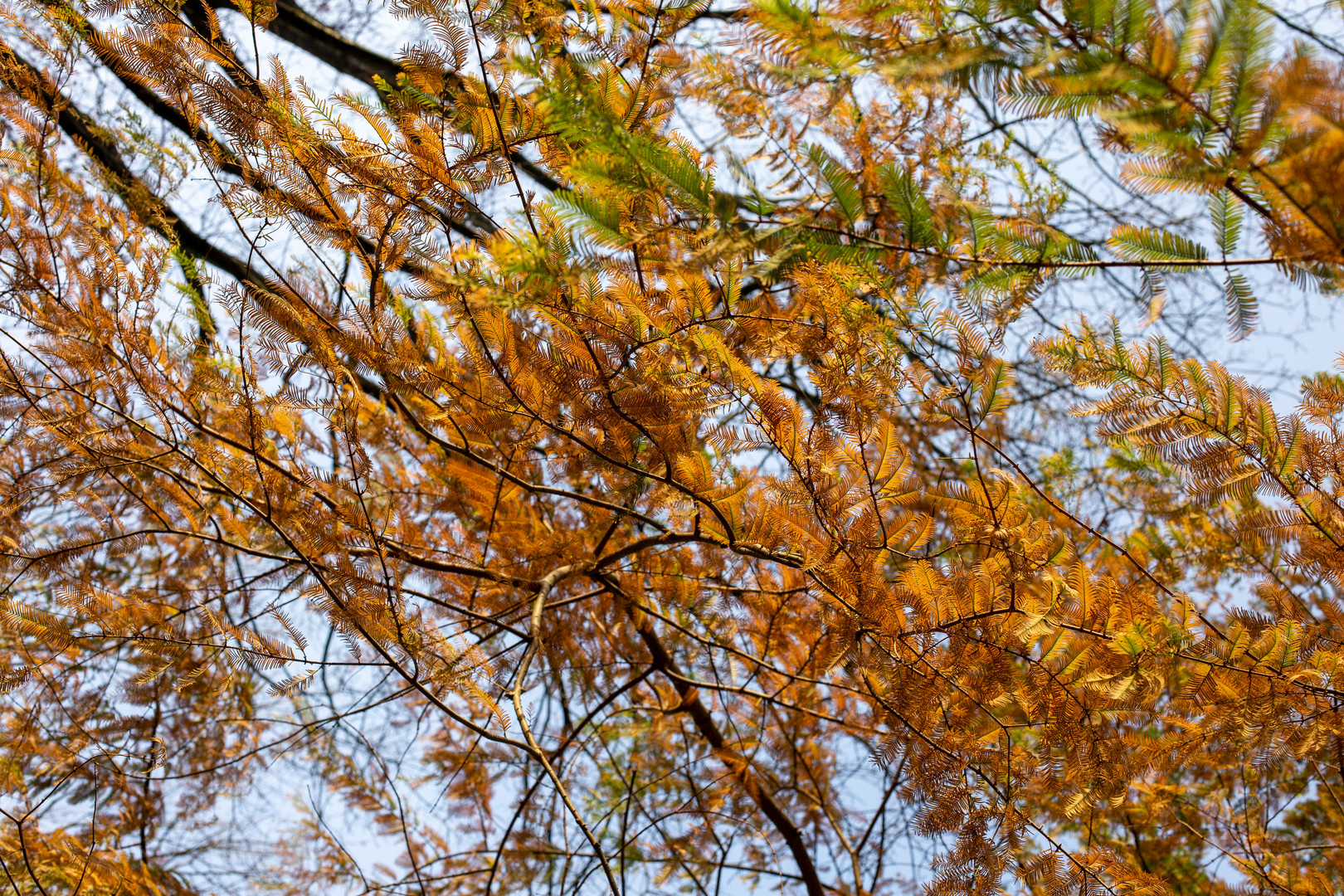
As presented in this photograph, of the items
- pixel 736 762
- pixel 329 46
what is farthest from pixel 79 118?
pixel 736 762

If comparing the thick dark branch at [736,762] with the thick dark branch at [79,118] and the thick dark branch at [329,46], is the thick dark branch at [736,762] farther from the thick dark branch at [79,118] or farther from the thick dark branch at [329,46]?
the thick dark branch at [329,46]

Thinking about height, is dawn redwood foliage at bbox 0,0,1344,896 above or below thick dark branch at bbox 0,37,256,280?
below

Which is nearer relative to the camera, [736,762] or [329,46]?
[736,762]

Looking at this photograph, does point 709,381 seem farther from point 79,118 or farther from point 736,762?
point 79,118

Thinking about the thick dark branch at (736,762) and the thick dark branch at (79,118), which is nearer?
the thick dark branch at (79,118)

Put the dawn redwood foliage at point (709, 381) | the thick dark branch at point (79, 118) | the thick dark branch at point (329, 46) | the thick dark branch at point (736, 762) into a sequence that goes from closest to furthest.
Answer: the dawn redwood foliage at point (709, 381)
the thick dark branch at point (79, 118)
the thick dark branch at point (736, 762)
the thick dark branch at point (329, 46)

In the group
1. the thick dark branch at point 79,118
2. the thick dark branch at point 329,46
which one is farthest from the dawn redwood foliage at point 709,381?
the thick dark branch at point 329,46

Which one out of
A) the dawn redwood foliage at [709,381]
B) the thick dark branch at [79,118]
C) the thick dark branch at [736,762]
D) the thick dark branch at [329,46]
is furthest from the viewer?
the thick dark branch at [329,46]

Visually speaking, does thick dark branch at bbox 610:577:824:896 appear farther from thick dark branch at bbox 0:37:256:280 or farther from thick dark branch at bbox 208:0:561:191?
thick dark branch at bbox 208:0:561:191

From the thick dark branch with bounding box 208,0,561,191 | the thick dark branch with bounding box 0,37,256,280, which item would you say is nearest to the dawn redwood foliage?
the thick dark branch with bounding box 0,37,256,280

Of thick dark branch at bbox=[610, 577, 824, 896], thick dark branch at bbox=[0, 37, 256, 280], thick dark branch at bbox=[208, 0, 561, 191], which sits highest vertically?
thick dark branch at bbox=[208, 0, 561, 191]

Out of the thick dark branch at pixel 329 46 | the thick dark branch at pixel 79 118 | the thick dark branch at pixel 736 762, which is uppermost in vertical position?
the thick dark branch at pixel 329 46

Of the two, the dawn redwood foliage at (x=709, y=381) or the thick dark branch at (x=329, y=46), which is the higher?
the thick dark branch at (x=329, y=46)

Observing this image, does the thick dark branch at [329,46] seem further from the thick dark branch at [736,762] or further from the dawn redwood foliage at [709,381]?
the thick dark branch at [736,762]
